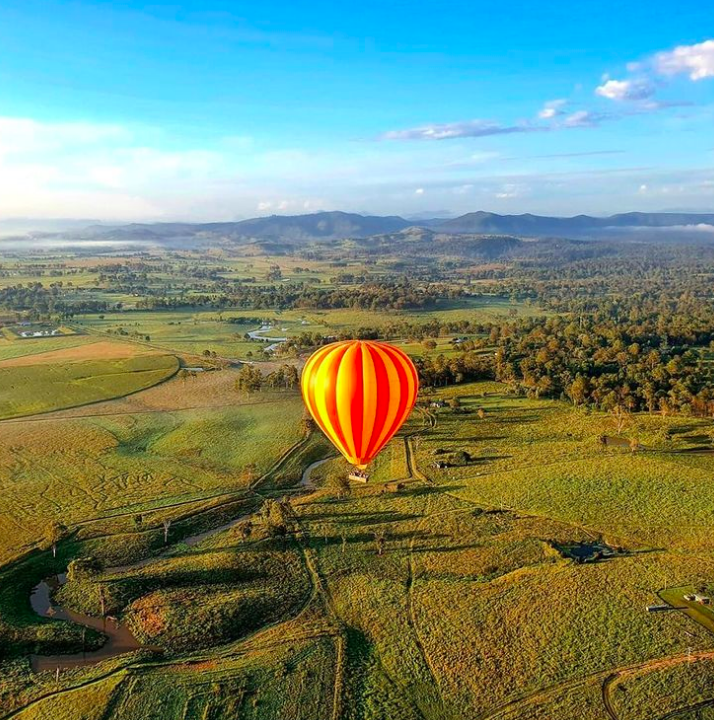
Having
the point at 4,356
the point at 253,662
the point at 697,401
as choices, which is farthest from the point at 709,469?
the point at 4,356

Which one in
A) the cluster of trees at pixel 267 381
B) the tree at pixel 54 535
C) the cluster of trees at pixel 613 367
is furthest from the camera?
the cluster of trees at pixel 267 381

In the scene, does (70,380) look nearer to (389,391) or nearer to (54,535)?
(54,535)

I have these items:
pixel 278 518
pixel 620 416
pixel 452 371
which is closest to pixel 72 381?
pixel 452 371

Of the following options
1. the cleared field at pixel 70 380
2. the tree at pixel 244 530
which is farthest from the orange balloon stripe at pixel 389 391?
the cleared field at pixel 70 380

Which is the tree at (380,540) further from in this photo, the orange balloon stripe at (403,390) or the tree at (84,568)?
the tree at (84,568)

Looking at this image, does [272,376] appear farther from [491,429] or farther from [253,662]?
[253,662]

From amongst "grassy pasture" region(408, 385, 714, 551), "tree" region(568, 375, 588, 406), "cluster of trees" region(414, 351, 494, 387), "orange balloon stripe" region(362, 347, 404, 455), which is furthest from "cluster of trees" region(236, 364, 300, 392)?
"orange balloon stripe" region(362, 347, 404, 455)

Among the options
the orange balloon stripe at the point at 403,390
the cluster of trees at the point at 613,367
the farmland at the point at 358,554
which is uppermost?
the orange balloon stripe at the point at 403,390
